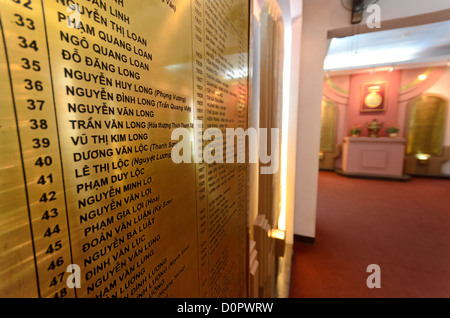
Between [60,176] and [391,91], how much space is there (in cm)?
725

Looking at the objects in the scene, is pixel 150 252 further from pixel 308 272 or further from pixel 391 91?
pixel 391 91

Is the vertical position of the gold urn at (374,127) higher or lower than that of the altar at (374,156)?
higher

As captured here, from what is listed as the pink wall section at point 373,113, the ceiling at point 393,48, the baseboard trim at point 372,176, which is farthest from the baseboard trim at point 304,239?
the pink wall section at point 373,113

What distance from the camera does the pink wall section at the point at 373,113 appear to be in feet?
17.3

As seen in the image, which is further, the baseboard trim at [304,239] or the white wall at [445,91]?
the white wall at [445,91]

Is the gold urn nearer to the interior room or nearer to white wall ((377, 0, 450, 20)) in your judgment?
white wall ((377, 0, 450, 20))

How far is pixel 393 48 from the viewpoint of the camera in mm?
3791

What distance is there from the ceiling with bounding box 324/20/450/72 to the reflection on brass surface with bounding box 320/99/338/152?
50.7 inches

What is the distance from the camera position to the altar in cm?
500

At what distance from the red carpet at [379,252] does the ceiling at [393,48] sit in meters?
2.31

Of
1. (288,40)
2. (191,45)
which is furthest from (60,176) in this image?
(288,40)

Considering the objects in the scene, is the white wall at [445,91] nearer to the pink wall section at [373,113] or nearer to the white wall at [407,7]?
the pink wall section at [373,113]

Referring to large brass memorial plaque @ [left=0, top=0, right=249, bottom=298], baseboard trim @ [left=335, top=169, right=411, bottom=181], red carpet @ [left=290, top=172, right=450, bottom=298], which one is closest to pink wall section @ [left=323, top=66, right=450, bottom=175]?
baseboard trim @ [left=335, top=169, right=411, bottom=181]

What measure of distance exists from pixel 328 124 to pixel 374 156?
60.7 inches
